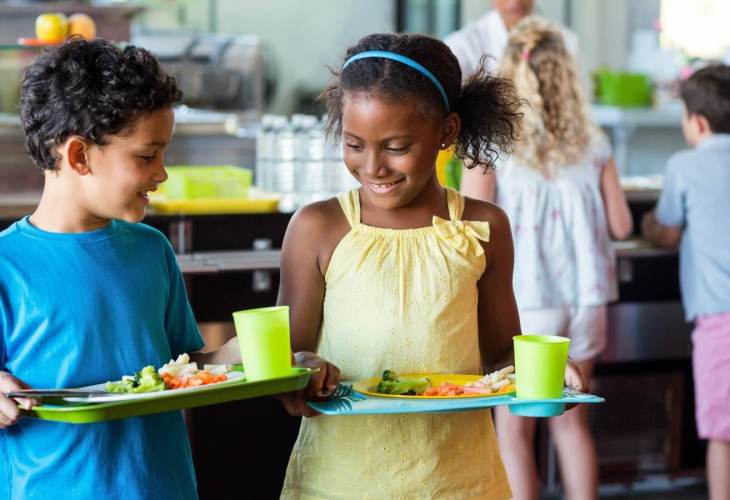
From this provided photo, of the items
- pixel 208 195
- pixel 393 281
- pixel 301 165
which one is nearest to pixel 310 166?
pixel 301 165

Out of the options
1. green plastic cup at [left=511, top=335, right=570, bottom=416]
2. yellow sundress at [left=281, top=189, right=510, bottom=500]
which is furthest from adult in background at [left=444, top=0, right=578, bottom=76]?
green plastic cup at [left=511, top=335, right=570, bottom=416]

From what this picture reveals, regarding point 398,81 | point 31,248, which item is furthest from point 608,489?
point 31,248

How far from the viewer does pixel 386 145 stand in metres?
1.65

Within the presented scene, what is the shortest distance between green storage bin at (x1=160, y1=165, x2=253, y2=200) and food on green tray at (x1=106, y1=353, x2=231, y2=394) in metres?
1.90

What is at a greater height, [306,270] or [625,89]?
[625,89]

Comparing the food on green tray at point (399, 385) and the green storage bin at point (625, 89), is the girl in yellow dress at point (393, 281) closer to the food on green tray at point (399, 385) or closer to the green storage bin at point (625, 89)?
the food on green tray at point (399, 385)

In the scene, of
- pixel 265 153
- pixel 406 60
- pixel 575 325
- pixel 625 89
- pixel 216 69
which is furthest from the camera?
pixel 625 89

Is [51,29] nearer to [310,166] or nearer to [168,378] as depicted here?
[310,166]

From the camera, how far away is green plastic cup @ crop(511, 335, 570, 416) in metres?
1.50

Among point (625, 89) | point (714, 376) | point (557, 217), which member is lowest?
point (714, 376)

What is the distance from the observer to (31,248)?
1.50 m

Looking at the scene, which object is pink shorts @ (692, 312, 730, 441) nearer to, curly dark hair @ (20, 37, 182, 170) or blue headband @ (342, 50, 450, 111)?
blue headband @ (342, 50, 450, 111)

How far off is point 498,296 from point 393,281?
0.19 meters

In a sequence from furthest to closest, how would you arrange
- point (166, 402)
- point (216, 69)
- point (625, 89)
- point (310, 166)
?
point (625, 89), point (216, 69), point (310, 166), point (166, 402)
